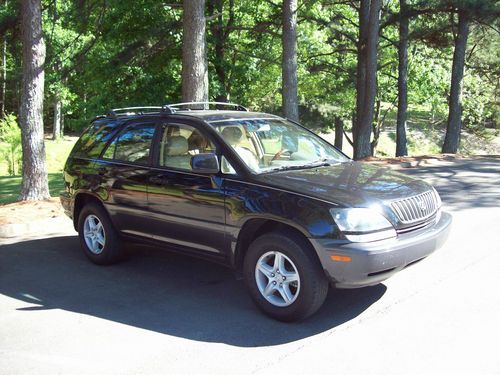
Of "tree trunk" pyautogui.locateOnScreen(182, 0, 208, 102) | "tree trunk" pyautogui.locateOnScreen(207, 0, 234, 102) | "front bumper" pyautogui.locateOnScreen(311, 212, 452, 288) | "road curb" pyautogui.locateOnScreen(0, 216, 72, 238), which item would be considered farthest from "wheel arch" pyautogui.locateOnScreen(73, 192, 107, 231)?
→ "tree trunk" pyautogui.locateOnScreen(207, 0, 234, 102)

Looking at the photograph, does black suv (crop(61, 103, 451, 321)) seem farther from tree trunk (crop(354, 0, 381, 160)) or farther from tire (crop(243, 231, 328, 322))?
tree trunk (crop(354, 0, 381, 160))

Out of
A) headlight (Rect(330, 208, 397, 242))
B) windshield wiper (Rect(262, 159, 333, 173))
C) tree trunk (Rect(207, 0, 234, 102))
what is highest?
tree trunk (Rect(207, 0, 234, 102))

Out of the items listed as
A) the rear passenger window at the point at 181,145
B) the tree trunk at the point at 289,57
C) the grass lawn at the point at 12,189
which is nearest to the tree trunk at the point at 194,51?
the tree trunk at the point at 289,57

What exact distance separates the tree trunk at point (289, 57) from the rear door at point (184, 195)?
29.9 ft

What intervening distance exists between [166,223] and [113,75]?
14935mm

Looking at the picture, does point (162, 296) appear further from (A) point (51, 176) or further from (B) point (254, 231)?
(A) point (51, 176)

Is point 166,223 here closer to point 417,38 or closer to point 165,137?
point 165,137

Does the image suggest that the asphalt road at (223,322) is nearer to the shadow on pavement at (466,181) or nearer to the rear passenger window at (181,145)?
the rear passenger window at (181,145)

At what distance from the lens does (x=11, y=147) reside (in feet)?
84.3

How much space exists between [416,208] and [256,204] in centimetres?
141

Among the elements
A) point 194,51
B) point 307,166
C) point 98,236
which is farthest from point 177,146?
point 194,51

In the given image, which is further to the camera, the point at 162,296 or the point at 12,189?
the point at 12,189

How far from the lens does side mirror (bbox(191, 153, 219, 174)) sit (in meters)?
5.12

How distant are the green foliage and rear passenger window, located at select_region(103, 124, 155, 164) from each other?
21.1m
